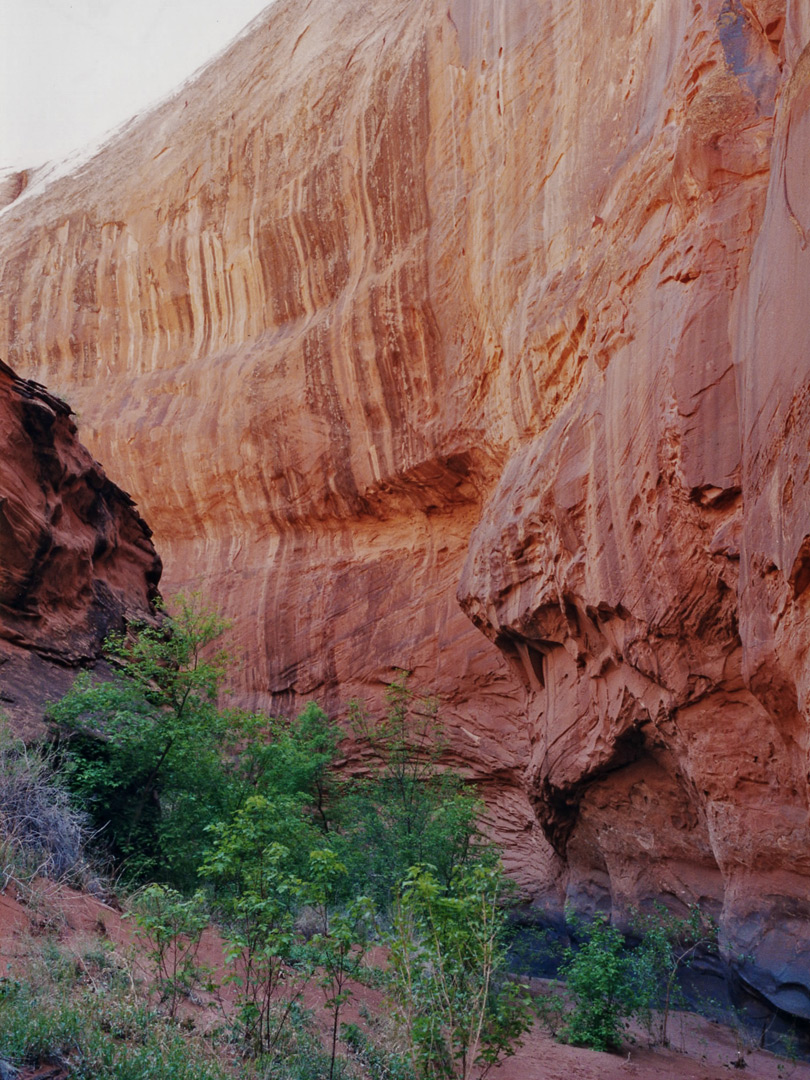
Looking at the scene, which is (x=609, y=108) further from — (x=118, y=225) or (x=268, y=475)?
(x=118, y=225)

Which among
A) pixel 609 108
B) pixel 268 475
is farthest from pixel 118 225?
pixel 609 108

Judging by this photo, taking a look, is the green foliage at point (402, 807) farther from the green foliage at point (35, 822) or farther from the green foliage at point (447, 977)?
the green foliage at point (35, 822)

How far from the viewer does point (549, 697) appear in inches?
545

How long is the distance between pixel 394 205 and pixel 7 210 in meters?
15.6

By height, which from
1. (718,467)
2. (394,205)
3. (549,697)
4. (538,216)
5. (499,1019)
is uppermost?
(394,205)

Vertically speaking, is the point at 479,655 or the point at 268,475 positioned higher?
the point at 268,475

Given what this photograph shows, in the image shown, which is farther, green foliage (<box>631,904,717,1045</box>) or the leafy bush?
green foliage (<box>631,904,717,1045</box>)

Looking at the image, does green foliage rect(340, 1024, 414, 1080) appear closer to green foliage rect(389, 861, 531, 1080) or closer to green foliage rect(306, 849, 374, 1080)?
green foliage rect(389, 861, 531, 1080)

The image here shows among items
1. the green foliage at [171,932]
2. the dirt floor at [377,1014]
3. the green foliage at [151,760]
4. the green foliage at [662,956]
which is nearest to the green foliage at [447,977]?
the dirt floor at [377,1014]

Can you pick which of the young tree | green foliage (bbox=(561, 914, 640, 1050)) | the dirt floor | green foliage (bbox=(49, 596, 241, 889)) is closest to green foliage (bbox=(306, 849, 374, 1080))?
the young tree

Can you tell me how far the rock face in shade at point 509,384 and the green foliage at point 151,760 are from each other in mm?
4719

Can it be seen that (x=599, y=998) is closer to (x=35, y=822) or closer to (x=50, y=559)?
(x=35, y=822)

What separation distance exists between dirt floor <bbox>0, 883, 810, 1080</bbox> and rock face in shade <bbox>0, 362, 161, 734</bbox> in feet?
12.2

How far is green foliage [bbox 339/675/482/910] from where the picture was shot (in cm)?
1198
